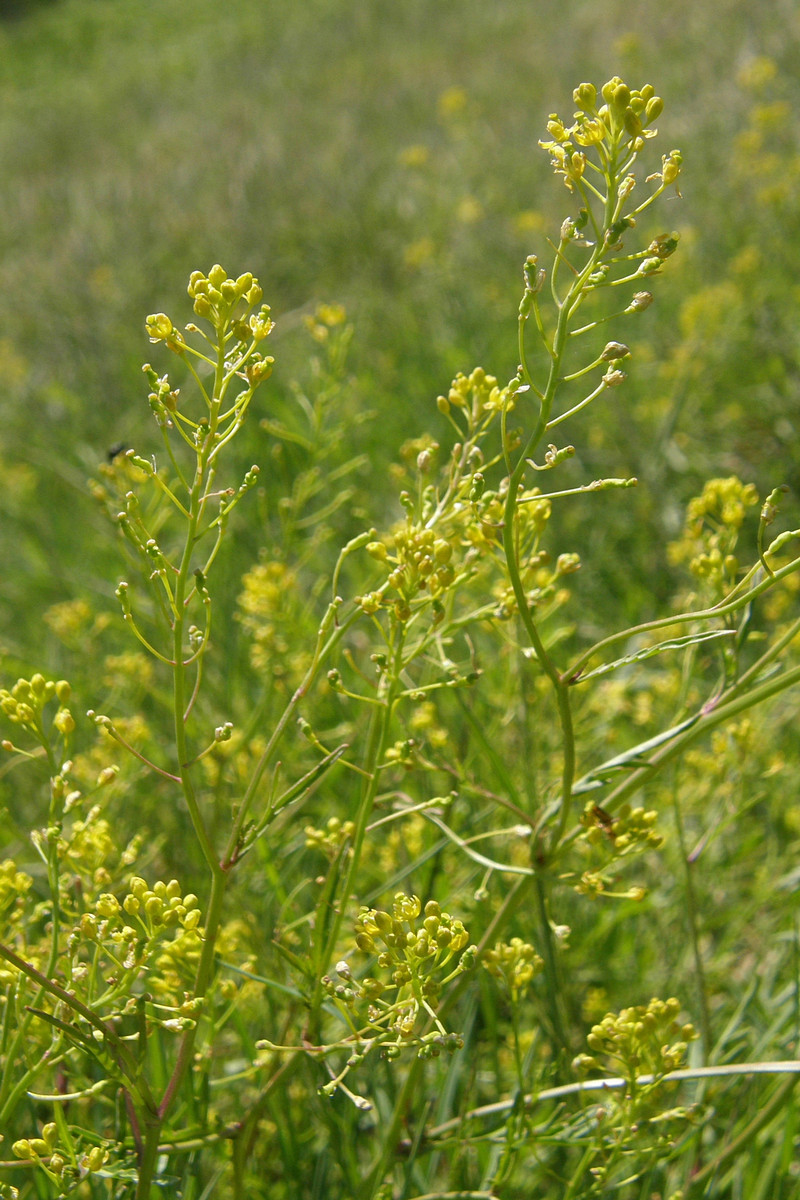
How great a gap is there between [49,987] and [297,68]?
1438 cm

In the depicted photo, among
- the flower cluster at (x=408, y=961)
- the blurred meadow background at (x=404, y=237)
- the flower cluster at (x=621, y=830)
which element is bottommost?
the flower cluster at (x=408, y=961)

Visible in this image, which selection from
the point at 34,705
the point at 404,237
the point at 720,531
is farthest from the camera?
the point at 404,237

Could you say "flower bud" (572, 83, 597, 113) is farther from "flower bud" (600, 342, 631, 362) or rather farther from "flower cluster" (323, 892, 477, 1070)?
"flower cluster" (323, 892, 477, 1070)

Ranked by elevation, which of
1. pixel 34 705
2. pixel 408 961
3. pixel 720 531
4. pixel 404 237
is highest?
pixel 404 237

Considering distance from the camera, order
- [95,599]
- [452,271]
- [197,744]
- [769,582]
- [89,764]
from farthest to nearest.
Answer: [452,271]
[95,599]
[197,744]
[89,764]
[769,582]

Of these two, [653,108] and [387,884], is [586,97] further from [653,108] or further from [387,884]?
[387,884]

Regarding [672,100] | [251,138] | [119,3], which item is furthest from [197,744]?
[119,3]

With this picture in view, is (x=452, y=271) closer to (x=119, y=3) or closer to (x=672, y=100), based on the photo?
(x=672, y=100)

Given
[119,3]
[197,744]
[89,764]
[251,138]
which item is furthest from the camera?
[119,3]

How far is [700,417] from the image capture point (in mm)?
3637

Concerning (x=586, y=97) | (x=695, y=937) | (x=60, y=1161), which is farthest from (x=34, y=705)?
(x=695, y=937)

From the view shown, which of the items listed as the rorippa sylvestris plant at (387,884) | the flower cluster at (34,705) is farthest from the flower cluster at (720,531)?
the flower cluster at (34,705)

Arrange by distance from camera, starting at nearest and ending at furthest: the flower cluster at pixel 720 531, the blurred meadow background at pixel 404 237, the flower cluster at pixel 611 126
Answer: the flower cluster at pixel 611 126 → the flower cluster at pixel 720 531 → the blurred meadow background at pixel 404 237

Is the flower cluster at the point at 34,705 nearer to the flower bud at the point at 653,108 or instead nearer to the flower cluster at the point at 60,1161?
the flower cluster at the point at 60,1161
